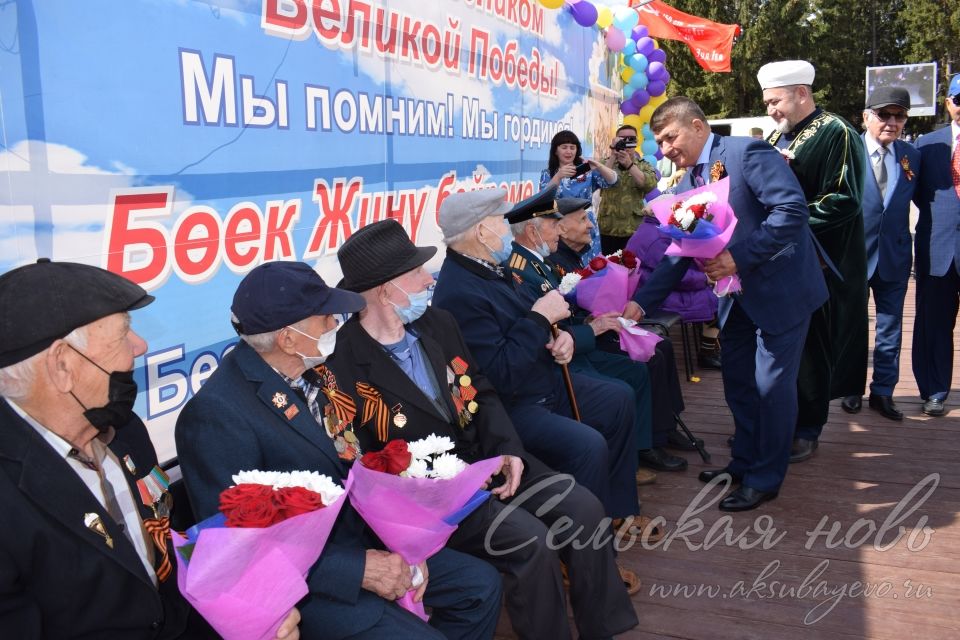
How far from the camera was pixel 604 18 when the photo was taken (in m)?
7.33

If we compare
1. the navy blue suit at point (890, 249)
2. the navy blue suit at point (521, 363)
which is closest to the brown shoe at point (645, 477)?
the navy blue suit at point (521, 363)

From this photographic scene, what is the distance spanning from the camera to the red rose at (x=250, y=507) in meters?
1.54

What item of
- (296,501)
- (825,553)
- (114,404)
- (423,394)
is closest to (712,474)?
(825,553)

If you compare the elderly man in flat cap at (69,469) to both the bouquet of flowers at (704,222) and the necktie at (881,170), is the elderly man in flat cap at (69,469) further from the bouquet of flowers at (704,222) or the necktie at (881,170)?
the necktie at (881,170)

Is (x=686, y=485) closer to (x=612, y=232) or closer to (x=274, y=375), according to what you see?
(x=274, y=375)

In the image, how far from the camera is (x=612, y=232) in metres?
6.80

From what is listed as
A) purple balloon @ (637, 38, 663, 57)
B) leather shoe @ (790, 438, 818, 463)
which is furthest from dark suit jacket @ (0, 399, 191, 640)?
purple balloon @ (637, 38, 663, 57)

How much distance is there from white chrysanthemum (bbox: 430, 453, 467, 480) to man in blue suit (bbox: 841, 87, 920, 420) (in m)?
3.73

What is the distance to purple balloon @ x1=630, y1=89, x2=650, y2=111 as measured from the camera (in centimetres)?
873

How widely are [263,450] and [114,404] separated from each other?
0.41m

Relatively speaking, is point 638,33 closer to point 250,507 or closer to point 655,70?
point 655,70

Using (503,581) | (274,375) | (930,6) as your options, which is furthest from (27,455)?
(930,6)

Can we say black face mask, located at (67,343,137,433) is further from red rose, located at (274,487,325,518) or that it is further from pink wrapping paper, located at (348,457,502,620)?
pink wrapping paper, located at (348,457,502,620)

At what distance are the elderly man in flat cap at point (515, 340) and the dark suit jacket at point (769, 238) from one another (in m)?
0.94
